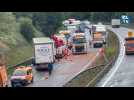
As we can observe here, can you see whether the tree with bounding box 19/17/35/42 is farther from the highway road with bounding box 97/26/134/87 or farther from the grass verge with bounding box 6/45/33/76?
the highway road with bounding box 97/26/134/87

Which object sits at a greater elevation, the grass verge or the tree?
the tree

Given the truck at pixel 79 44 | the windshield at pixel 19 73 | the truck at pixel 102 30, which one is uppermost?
the truck at pixel 102 30

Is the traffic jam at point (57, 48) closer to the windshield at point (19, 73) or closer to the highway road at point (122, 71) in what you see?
the windshield at point (19, 73)

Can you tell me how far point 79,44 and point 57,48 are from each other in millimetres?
713

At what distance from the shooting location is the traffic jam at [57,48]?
11.3 m

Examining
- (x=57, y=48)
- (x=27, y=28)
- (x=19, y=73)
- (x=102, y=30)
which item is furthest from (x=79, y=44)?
(x=27, y=28)

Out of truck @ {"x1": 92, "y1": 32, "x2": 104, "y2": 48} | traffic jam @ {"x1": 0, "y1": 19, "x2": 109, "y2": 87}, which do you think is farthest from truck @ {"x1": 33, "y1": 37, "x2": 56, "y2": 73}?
truck @ {"x1": 92, "y1": 32, "x2": 104, "y2": 48}

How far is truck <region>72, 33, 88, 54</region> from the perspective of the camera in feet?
45.0

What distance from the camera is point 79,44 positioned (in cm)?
1444

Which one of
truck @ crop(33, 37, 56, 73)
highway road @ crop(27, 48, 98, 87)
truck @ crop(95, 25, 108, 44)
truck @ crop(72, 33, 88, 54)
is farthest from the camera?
truck @ crop(33, 37, 56, 73)

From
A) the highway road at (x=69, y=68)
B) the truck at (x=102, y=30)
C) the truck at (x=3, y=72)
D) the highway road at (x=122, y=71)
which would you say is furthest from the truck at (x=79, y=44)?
the truck at (x=3, y=72)
